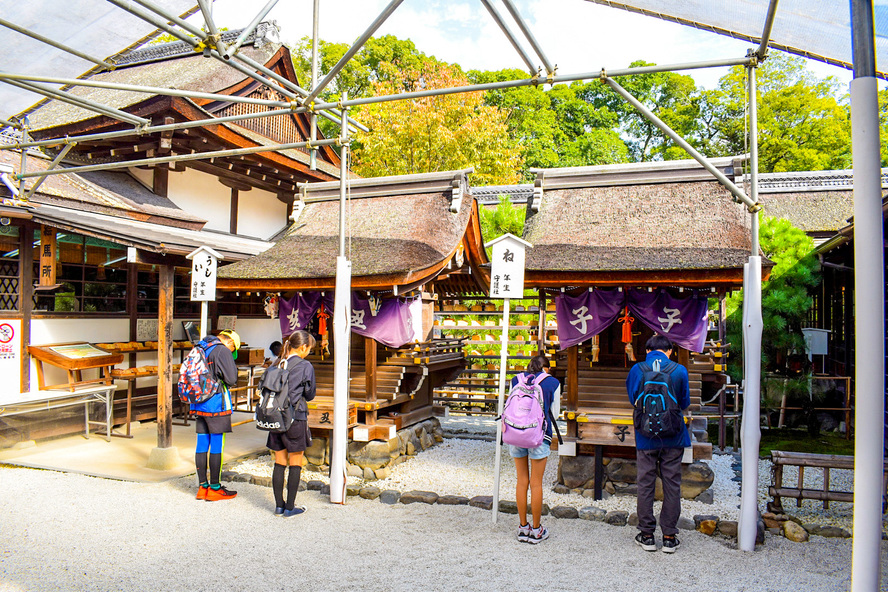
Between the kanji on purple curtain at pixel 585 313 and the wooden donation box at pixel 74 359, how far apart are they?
25.3 feet

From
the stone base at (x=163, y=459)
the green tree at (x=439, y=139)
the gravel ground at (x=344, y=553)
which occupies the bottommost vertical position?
the gravel ground at (x=344, y=553)

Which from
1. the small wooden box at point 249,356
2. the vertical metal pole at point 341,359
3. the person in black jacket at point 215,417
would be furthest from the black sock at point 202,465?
the small wooden box at point 249,356

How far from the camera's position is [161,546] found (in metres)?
5.86

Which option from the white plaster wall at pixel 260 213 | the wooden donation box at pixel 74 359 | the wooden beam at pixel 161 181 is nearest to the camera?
the wooden donation box at pixel 74 359

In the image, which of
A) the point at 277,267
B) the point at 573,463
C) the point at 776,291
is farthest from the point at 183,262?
the point at 776,291

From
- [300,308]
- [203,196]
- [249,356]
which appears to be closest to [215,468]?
[300,308]

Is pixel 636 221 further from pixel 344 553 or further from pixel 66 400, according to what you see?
pixel 66 400

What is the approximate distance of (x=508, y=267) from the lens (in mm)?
6984

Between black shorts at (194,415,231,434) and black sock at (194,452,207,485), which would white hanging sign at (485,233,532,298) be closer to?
black shorts at (194,415,231,434)

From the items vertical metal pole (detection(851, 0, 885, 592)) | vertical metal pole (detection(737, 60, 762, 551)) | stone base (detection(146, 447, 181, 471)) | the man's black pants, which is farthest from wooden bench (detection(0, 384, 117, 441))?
vertical metal pole (detection(851, 0, 885, 592))

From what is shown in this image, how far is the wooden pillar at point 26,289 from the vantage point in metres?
9.69

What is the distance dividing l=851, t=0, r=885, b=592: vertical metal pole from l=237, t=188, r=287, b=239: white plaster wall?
44.0ft

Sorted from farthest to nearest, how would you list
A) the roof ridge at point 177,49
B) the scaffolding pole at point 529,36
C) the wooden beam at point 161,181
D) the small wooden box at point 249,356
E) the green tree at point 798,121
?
the green tree at point 798,121 < the roof ridge at point 177,49 < the small wooden box at point 249,356 < the wooden beam at point 161,181 < the scaffolding pole at point 529,36

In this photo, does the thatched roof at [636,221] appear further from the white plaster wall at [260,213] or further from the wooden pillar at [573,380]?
the white plaster wall at [260,213]
